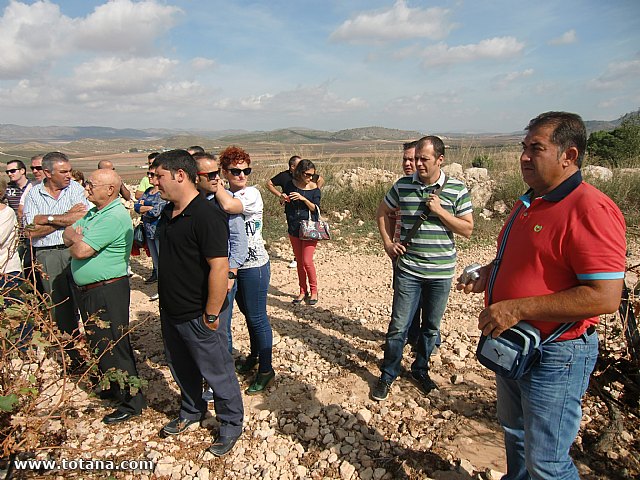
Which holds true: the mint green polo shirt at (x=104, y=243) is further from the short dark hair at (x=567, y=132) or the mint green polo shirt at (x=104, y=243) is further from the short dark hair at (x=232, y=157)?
the short dark hair at (x=567, y=132)

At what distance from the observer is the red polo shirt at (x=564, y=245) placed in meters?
1.35

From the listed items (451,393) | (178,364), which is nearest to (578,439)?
(451,393)

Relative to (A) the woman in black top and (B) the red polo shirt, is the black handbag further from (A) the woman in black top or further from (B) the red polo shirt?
(B) the red polo shirt

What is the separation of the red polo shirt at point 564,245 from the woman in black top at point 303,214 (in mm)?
3387

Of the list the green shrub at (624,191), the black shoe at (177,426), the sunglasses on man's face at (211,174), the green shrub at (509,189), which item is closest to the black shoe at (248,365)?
the black shoe at (177,426)

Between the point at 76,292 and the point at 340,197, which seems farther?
the point at 340,197

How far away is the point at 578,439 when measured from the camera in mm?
2463

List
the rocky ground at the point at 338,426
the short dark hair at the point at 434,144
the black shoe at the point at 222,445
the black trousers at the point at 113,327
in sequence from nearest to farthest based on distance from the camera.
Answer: the rocky ground at the point at 338,426, the black shoe at the point at 222,445, the black trousers at the point at 113,327, the short dark hair at the point at 434,144

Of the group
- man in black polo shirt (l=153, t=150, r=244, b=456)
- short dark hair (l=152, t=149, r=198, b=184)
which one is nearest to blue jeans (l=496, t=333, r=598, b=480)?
man in black polo shirt (l=153, t=150, r=244, b=456)

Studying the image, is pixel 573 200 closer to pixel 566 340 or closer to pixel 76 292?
pixel 566 340

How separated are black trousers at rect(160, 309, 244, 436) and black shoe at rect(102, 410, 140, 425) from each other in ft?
1.66

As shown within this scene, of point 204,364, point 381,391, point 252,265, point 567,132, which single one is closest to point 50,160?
point 252,265

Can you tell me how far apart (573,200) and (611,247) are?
8.1 inches

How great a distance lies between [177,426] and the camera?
2.66 m
